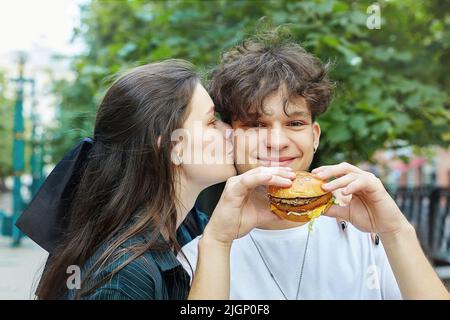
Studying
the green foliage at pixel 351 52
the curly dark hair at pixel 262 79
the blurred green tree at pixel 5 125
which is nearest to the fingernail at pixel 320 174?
the curly dark hair at pixel 262 79

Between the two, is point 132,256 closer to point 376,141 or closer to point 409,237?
point 409,237

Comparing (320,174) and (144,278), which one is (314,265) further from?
(144,278)

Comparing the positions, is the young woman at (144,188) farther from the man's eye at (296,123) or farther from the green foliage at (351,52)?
the green foliage at (351,52)

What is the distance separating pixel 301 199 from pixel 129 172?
677mm

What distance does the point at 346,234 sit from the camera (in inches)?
88.5

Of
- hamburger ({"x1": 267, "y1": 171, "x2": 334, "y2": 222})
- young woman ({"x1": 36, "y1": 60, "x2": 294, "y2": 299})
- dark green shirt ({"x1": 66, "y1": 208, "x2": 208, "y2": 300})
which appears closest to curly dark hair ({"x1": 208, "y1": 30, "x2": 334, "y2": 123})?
young woman ({"x1": 36, "y1": 60, "x2": 294, "y2": 299})

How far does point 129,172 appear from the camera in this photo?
2127 mm

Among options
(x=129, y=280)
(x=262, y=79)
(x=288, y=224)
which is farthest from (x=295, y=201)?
(x=129, y=280)

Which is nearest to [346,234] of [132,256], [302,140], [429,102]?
[302,140]

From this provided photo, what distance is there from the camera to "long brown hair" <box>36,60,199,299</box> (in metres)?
2.00

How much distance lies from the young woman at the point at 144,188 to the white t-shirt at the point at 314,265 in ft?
0.82

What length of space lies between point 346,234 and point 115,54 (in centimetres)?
451

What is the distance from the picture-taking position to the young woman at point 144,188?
180 cm

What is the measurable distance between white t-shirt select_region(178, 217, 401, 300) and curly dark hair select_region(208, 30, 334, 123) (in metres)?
0.53
